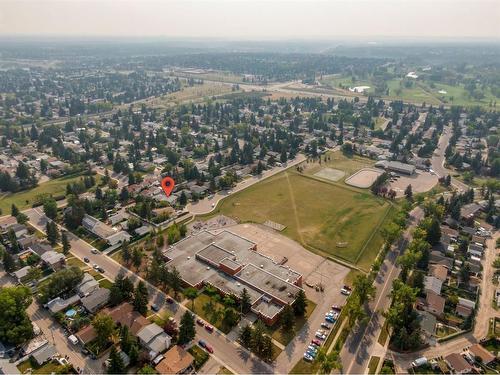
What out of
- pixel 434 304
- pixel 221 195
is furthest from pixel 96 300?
pixel 434 304

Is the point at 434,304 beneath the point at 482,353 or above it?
above

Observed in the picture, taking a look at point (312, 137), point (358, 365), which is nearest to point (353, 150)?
point (312, 137)

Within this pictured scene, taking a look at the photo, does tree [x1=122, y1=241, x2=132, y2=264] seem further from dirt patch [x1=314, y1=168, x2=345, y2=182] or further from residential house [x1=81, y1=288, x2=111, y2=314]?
dirt patch [x1=314, y1=168, x2=345, y2=182]

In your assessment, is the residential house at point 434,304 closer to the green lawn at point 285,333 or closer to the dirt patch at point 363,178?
the green lawn at point 285,333

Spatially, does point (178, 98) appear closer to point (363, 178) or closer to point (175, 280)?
point (363, 178)

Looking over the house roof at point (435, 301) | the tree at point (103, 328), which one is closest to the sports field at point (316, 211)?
the house roof at point (435, 301)

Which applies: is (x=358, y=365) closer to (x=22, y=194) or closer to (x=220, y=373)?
(x=220, y=373)
